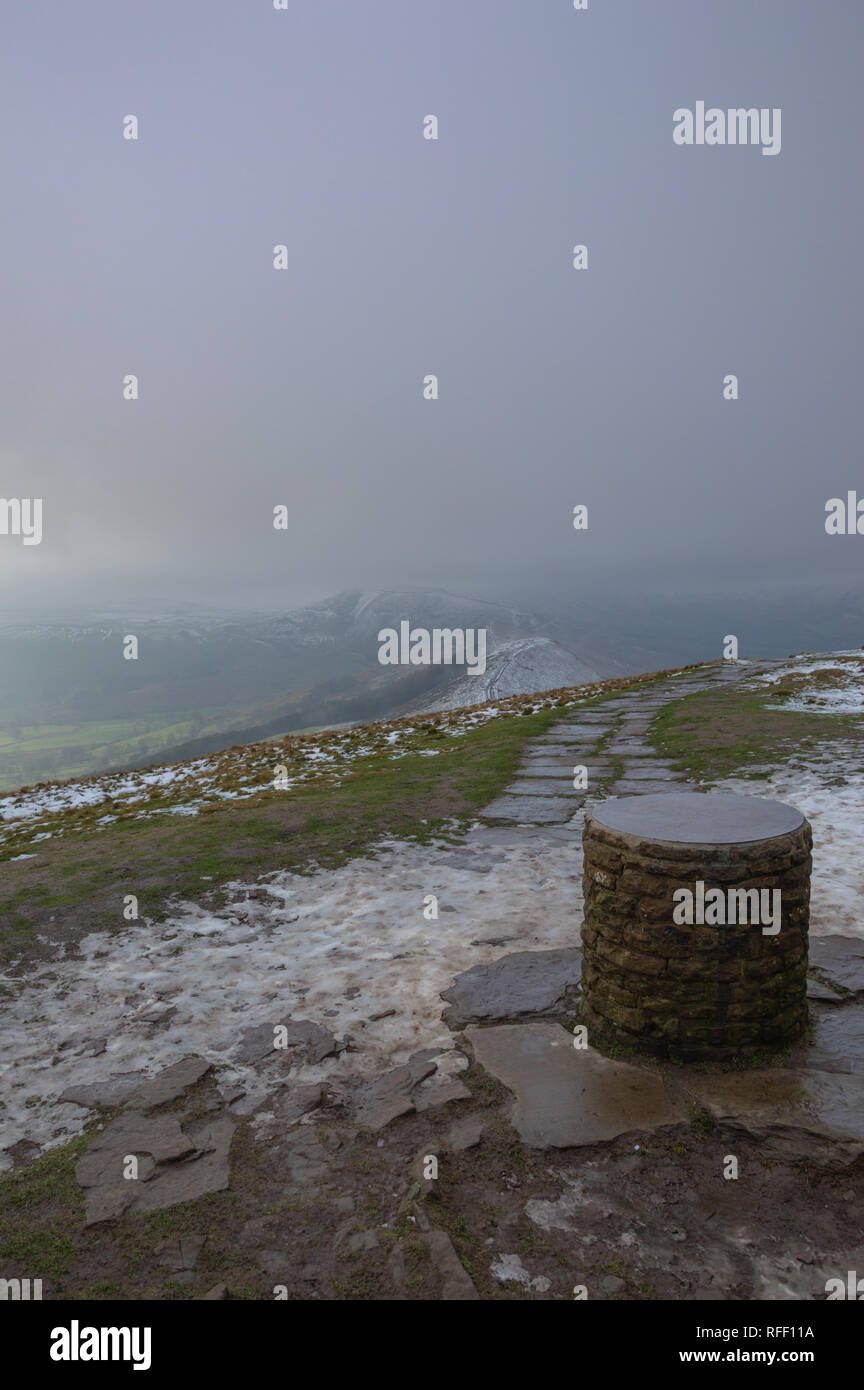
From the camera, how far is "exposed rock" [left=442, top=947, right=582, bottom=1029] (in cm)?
514

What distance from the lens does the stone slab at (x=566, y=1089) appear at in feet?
12.8

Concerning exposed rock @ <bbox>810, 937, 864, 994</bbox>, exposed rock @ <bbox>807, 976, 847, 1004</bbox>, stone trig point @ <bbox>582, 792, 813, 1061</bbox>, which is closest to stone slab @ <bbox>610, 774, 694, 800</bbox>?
exposed rock @ <bbox>810, 937, 864, 994</bbox>

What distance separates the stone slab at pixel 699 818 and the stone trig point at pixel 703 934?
0.5 inches

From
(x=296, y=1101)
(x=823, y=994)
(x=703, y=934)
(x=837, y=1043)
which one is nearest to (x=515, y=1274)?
(x=296, y=1101)

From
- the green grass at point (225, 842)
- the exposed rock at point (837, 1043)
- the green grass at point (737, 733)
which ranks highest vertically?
the green grass at point (737, 733)

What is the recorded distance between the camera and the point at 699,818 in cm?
470

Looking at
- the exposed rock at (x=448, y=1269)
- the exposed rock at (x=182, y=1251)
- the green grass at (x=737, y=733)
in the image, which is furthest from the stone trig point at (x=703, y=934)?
the green grass at (x=737, y=733)

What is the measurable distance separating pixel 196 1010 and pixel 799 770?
9.79 metres

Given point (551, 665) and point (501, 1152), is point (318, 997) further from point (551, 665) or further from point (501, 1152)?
point (551, 665)

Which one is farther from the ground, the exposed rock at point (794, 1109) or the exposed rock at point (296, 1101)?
the exposed rock at point (794, 1109)

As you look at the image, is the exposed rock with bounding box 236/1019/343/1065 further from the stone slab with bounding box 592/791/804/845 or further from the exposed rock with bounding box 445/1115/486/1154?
the stone slab with bounding box 592/791/804/845

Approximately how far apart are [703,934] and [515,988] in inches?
70.8

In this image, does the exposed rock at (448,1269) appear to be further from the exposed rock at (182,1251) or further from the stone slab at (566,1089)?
the exposed rock at (182,1251)
